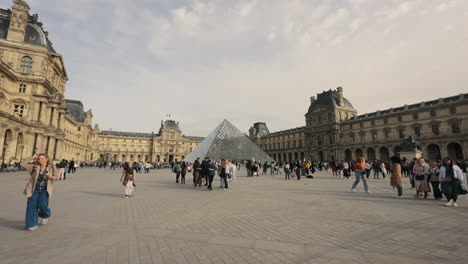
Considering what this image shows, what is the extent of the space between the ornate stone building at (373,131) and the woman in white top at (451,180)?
3935 cm

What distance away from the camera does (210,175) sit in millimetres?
10070

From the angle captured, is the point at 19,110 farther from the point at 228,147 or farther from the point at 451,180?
the point at 451,180

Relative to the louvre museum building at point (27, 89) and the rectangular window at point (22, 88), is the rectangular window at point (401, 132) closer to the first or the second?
the louvre museum building at point (27, 89)

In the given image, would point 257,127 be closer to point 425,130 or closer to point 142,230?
point 425,130

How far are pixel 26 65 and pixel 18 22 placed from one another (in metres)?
5.62

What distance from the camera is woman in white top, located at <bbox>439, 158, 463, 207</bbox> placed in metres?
6.23

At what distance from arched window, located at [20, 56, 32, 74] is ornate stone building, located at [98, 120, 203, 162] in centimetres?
5652

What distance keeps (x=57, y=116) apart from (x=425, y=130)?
5963 centimetres

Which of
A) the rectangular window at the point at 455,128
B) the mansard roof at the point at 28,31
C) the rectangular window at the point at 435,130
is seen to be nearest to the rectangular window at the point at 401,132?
the rectangular window at the point at 435,130

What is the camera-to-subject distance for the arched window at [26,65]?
87.8 ft

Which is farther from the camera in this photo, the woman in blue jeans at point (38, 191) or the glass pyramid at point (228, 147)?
the glass pyramid at point (228, 147)

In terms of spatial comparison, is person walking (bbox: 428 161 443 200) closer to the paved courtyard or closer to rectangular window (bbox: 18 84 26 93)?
the paved courtyard

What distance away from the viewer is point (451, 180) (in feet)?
20.9

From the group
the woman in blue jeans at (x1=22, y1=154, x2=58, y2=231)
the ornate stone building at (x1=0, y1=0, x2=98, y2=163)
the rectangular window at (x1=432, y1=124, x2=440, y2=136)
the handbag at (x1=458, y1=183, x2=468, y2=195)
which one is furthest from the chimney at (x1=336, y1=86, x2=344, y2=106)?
the woman in blue jeans at (x1=22, y1=154, x2=58, y2=231)
